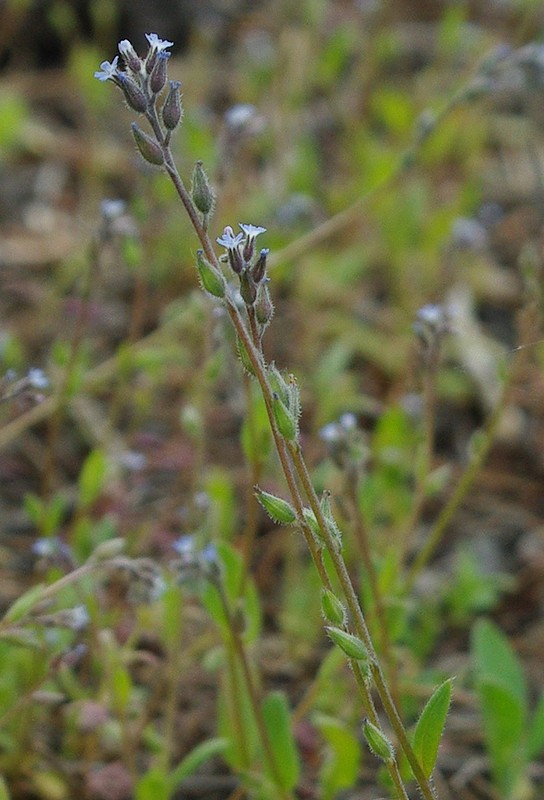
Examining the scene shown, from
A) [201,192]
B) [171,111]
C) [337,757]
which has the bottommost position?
[337,757]

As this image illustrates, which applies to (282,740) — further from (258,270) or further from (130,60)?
(130,60)

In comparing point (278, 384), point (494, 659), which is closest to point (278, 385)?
point (278, 384)

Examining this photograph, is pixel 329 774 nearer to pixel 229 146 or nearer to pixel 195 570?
pixel 195 570

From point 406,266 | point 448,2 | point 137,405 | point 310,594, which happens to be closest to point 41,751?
point 310,594

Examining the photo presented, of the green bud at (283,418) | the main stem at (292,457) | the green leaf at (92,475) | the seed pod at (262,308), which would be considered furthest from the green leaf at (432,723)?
the green leaf at (92,475)

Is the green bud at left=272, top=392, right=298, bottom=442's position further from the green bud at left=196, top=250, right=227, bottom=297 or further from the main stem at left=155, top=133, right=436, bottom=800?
the green bud at left=196, top=250, right=227, bottom=297

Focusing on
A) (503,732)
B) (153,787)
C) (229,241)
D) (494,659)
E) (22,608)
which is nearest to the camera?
(229,241)

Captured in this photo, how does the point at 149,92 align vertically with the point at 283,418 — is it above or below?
above
